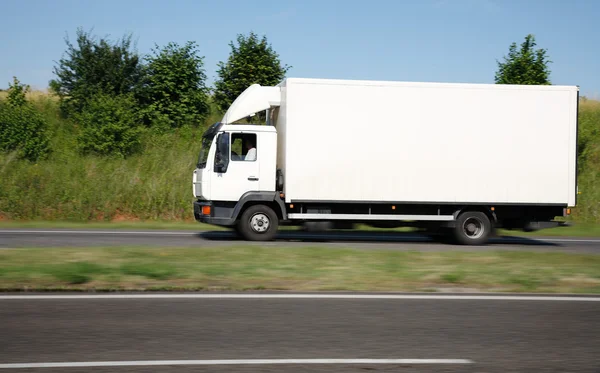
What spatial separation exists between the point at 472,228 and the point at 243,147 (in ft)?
18.8

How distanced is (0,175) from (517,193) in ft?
56.5

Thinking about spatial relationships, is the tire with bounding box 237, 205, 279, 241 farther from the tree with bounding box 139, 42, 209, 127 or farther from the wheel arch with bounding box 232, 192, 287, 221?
the tree with bounding box 139, 42, 209, 127

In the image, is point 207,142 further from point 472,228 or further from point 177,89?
point 177,89

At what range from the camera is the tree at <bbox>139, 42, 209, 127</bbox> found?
30984mm

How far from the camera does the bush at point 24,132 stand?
89.3ft

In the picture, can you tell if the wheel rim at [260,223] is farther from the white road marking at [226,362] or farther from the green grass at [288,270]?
the white road marking at [226,362]

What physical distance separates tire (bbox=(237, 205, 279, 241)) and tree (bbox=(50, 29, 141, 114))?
1877cm

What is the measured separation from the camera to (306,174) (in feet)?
48.4

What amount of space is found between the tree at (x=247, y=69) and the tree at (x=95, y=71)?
15.7 feet

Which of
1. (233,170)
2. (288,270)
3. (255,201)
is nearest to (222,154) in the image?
(233,170)

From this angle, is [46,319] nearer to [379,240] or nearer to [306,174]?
[306,174]

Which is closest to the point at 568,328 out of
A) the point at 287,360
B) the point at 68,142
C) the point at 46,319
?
the point at 287,360

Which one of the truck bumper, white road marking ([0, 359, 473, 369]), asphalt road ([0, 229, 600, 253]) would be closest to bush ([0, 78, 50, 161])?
asphalt road ([0, 229, 600, 253])

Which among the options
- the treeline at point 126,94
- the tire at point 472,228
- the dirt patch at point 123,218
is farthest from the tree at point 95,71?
the tire at point 472,228
